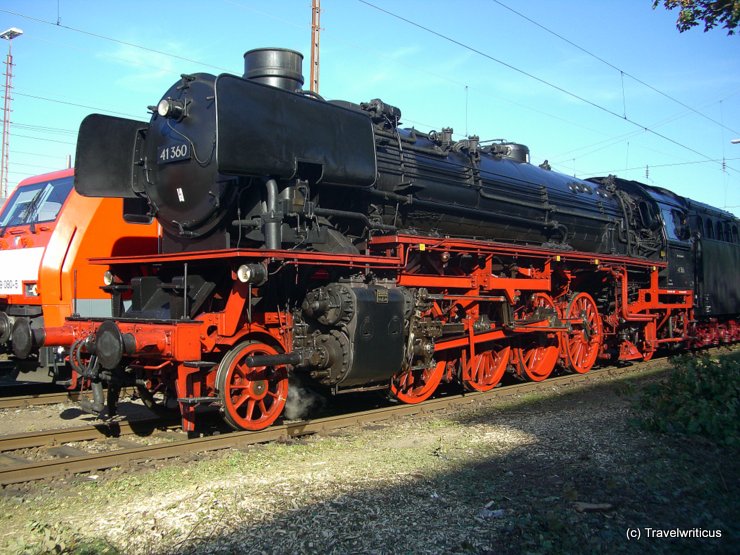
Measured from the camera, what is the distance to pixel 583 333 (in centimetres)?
1102

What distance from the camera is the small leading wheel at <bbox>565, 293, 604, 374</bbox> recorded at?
10734mm

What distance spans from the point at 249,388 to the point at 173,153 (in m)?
2.49

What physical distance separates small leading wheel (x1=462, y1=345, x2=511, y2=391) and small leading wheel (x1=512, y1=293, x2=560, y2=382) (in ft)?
1.35

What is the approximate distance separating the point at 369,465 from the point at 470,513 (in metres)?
1.30

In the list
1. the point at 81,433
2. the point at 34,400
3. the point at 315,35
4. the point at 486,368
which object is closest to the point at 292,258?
the point at 81,433

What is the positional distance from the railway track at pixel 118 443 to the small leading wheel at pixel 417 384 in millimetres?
211

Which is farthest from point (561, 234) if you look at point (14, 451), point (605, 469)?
point (14, 451)

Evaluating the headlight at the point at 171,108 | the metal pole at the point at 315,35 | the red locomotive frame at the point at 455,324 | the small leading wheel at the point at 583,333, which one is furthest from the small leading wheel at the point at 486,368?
the metal pole at the point at 315,35

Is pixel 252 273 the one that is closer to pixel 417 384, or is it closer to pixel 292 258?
pixel 292 258

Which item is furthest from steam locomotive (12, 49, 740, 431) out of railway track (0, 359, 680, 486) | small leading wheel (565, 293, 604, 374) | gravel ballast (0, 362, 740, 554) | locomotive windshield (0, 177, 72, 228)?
locomotive windshield (0, 177, 72, 228)

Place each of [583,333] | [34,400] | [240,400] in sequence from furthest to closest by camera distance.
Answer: [583,333] < [34,400] < [240,400]

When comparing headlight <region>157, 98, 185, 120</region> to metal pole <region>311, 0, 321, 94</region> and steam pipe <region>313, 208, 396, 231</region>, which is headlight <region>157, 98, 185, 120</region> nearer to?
steam pipe <region>313, 208, 396, 231</region>

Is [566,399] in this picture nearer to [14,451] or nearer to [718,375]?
[718,375]

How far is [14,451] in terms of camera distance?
20.0ft
